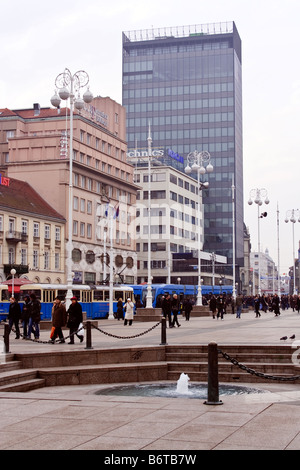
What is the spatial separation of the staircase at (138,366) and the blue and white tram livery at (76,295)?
23.6 metres

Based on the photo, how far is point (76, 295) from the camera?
152 ft

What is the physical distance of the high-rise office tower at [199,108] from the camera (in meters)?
127

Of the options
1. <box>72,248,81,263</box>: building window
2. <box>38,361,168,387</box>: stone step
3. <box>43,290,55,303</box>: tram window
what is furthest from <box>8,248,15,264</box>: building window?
<box>38,361,168,387</box>: stone step

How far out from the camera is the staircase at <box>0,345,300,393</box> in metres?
14.9

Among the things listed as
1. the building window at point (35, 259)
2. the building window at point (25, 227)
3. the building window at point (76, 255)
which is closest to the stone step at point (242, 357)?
the building window at point (25, 227)

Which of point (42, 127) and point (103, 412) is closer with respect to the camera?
point (103, 412)

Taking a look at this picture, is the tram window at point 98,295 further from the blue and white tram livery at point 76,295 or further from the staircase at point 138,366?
the staircase at point 138,366

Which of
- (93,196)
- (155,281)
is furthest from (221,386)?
(155,281)

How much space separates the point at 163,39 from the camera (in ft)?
436

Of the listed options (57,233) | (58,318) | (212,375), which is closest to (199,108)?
(57,233)

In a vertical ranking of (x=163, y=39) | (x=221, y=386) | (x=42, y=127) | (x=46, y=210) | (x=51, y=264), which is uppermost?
(x=163, y=39)

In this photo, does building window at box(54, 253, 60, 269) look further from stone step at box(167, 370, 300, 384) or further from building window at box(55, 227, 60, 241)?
stone step at box(167, 370, 300, 384)

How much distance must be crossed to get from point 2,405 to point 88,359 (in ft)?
18.6

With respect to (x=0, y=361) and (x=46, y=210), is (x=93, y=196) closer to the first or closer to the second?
(x=46, y=210)
